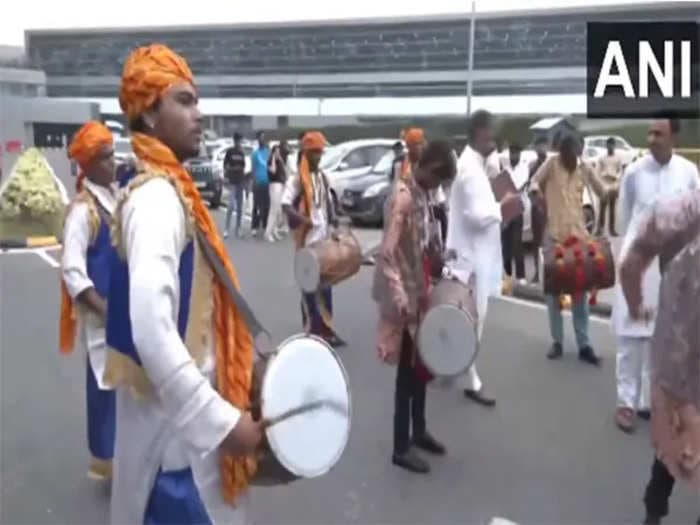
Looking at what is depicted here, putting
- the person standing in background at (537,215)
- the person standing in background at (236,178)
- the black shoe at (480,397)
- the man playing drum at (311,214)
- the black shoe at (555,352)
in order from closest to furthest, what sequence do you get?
the black shoe at (480,397) < the black shoe at (555,352) < the man playing drum at (311,214) < the person standing in background at (537,215) < the person standing in background at (236,178)

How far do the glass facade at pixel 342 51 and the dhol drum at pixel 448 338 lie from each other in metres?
45.7

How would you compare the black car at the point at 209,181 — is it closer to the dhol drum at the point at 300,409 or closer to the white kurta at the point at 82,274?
the white kurta at the point at 82,274

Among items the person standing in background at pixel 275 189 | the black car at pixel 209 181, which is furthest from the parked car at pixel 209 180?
the person standing in background at pixel 275 189

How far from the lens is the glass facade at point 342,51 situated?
5241 centimetres

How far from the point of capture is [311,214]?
8.27 metres

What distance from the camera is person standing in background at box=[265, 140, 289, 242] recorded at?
17125 millimetres

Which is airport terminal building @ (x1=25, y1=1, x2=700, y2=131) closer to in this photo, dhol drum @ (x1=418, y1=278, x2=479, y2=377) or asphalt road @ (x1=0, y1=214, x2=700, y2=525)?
asphalt road @ (x1=0, y1=214, x2=700, y2=525)

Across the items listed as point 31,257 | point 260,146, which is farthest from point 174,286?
point 260,146

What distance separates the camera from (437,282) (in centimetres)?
515

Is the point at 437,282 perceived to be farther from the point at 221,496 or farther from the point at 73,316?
the point at 221,496

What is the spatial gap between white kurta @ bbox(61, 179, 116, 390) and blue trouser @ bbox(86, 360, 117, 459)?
19cm

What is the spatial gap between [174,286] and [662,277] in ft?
7.40

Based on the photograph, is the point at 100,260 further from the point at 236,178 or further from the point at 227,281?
the point at 236,178

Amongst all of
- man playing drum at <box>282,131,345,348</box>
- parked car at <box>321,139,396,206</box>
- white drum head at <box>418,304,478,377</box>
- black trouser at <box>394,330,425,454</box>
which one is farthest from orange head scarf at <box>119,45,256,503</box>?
parked car at <box>321,139,396,206</box>
